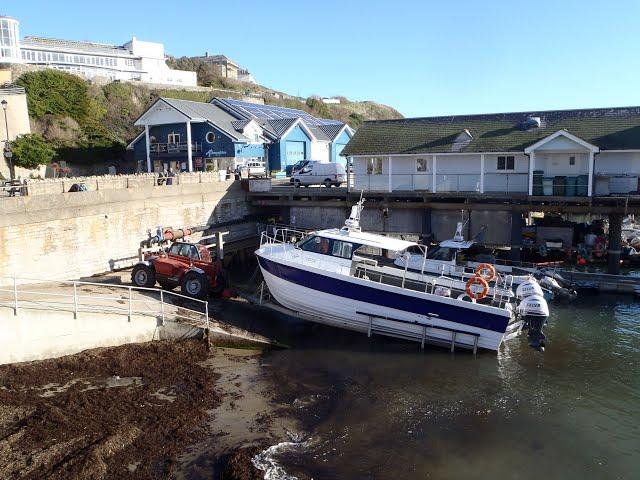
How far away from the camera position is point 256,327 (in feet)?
59.7

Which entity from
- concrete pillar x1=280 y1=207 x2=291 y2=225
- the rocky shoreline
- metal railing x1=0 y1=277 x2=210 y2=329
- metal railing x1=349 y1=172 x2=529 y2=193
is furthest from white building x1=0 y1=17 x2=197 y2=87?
the rocky shoreline

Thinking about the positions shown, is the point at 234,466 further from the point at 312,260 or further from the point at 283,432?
the point at 312,260

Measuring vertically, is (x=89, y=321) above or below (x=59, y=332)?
above

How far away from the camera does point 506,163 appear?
2675 cm

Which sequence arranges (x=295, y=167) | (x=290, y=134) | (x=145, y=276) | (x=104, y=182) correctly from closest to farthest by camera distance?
1. (x=145, y=276)
2. (x=104, y=182)
3. (x=295, y=167)
4. (x=290, y=134)

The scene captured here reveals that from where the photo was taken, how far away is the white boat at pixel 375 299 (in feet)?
54.5

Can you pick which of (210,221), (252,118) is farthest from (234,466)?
(252,118)

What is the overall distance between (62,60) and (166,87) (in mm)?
18420

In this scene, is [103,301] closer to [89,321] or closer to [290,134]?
[89,321]

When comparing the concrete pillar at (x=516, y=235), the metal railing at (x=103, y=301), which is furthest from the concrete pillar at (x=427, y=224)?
the metal railing at (x=103, y=301)

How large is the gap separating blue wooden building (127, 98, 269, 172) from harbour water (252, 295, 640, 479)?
24.3 meters

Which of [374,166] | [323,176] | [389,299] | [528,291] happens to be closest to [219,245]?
[374,166]

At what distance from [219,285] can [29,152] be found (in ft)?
63.4

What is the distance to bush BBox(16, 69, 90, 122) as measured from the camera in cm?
4400
